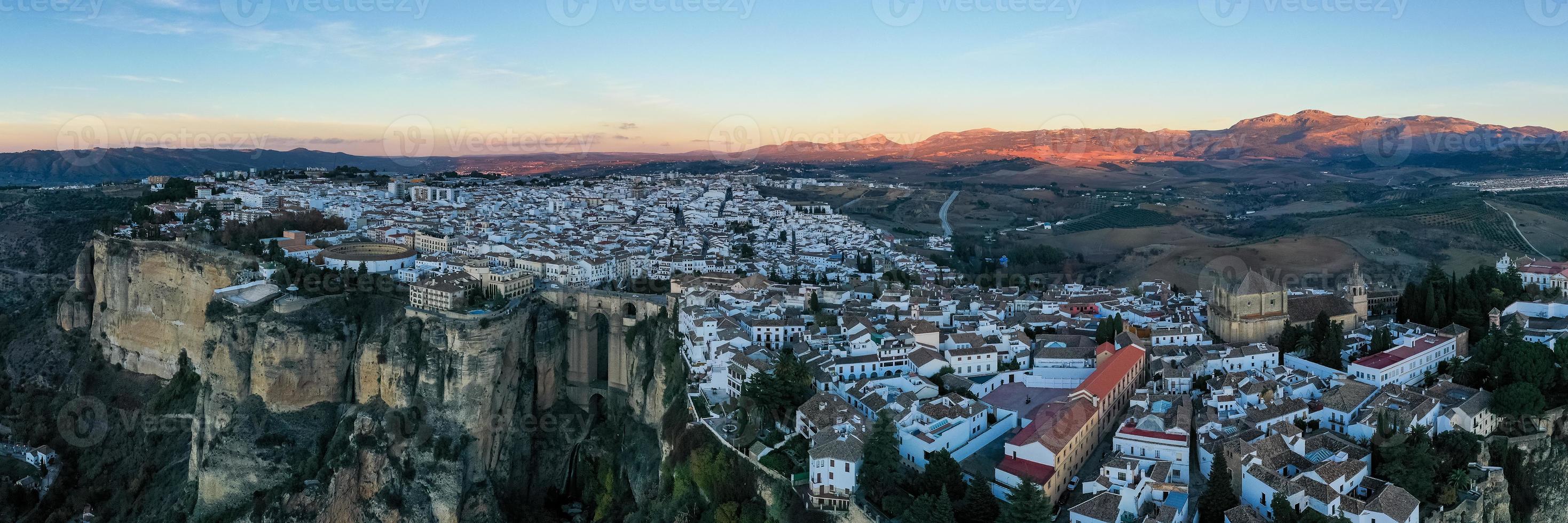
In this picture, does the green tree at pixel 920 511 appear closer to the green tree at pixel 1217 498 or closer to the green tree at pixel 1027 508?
the green tree at pixel 1027 508

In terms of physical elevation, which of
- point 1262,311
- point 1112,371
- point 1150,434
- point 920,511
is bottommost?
point 920,511

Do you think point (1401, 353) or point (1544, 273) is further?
point (1544, 273)

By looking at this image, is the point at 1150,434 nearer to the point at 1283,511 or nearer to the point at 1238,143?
the point at 1283,511

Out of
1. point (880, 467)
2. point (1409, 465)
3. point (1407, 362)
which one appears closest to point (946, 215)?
point (1407, 362)

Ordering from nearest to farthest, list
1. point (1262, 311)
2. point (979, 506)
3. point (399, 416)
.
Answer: point (979, 506)
point (1262, 311)
point (399, 416)

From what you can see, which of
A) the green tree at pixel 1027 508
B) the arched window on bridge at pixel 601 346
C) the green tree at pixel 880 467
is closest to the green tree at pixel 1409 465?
the green tree at pixel 1027 508

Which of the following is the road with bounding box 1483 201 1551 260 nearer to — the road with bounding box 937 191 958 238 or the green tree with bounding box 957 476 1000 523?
the road with bounding box 937 191 958 238
